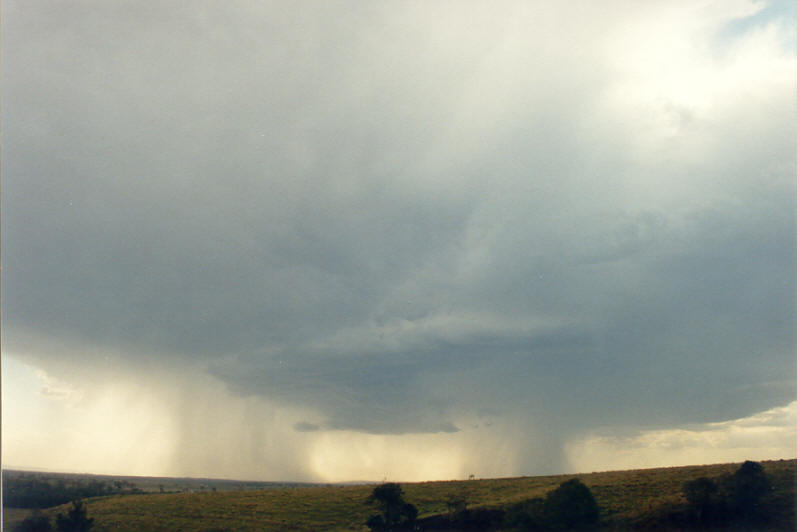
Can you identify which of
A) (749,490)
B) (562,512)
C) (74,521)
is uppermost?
(749,490)

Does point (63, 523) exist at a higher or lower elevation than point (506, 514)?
higher

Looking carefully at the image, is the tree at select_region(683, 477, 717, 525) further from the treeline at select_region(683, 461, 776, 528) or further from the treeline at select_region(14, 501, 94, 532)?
the treeline at select_region(14, 501, 94, 532)

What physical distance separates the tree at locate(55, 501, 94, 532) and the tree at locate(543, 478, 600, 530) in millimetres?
59349

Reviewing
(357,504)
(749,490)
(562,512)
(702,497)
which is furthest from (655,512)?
(357,504)

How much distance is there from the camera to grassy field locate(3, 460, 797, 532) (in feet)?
240

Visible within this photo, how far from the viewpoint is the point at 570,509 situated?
219 ft

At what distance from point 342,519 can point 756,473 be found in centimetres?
5709

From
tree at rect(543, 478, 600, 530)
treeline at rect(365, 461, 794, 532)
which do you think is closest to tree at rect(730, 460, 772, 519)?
treeline at rect(365, 461, 794, 532)

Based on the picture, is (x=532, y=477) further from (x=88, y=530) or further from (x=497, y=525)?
(x=88, y=530)

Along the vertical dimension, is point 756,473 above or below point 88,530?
above

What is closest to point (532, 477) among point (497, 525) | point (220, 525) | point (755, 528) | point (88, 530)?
point (497, 525)

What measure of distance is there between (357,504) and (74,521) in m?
41.1

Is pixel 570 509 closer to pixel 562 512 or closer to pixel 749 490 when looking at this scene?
pixel 562 512

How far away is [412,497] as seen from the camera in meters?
97.2
